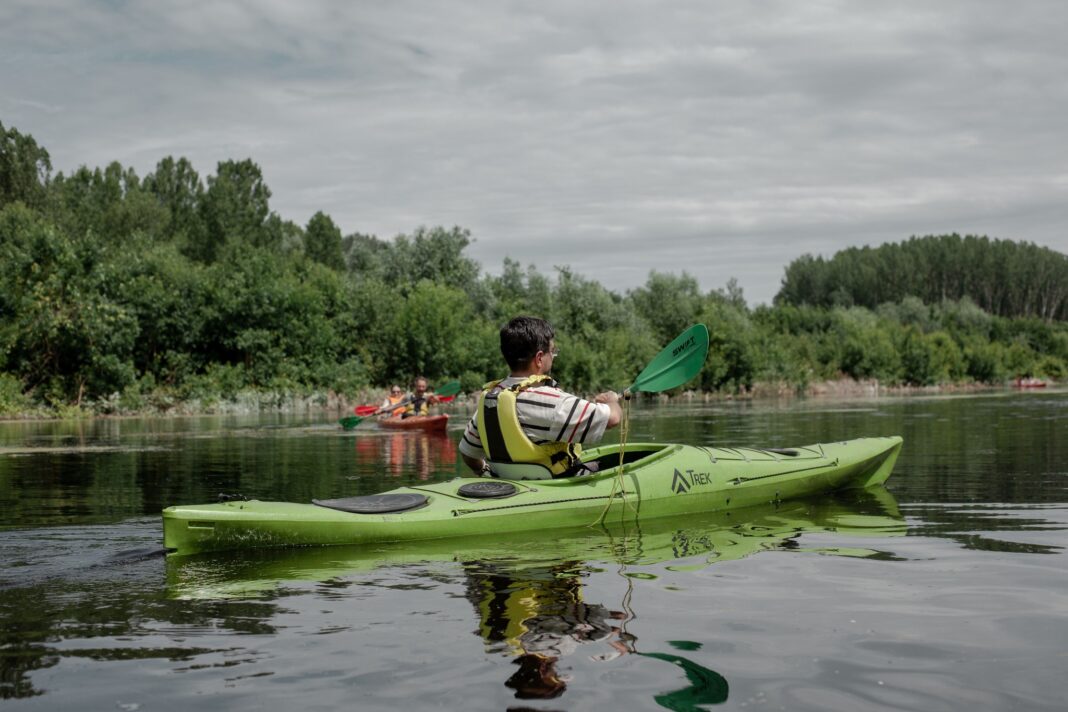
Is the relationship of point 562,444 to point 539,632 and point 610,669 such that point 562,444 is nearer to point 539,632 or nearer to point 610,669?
point 539,632

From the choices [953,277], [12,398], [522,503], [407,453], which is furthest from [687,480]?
[953,277]

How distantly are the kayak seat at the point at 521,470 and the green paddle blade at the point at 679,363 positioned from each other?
38.1 inches

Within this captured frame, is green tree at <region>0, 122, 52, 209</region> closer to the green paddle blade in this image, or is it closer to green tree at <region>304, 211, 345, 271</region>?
green tree at <region>304, 211, 345, 271</region>

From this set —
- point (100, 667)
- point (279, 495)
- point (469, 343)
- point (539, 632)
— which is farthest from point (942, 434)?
point (469, 343)

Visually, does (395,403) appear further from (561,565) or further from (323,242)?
(323,242)

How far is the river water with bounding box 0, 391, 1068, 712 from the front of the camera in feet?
10.2

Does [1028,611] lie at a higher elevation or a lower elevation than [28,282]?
lower

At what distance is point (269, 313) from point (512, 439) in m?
30.3

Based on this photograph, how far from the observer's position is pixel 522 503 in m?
5.99

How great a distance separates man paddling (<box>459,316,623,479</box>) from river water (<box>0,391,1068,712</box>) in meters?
0.54

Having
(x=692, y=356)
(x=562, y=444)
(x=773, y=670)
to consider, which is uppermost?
(x=692, y=356)

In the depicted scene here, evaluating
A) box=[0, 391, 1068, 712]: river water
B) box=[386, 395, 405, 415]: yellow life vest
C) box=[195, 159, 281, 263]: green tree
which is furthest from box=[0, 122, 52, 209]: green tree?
box=[0, 391, 1068, 712]: river water

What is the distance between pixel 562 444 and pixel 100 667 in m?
3.27

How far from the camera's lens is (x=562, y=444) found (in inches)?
242
